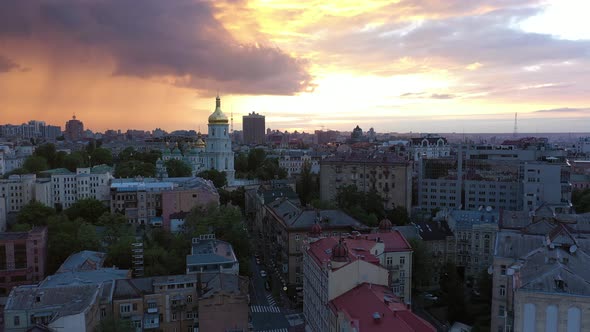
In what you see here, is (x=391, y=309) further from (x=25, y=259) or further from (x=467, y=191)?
(x=467, y=191)

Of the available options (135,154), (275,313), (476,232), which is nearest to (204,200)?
(275,313)

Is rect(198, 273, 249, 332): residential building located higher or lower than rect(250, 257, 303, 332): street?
higher

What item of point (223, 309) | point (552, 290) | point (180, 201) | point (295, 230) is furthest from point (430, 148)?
point (552, 290)

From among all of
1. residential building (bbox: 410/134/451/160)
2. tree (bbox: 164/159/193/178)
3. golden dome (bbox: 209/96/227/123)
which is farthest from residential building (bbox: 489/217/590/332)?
residential building (bbox: 410/134/451/160)

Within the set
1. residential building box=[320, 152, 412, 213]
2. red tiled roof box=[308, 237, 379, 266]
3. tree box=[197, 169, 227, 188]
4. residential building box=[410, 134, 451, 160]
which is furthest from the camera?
residential building box=[410, 134, 451, 160]

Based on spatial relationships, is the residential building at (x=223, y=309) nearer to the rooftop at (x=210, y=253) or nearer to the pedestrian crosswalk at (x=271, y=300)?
the rooftop at (x=210, y=253)

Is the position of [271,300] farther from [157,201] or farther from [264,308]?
[157,201]

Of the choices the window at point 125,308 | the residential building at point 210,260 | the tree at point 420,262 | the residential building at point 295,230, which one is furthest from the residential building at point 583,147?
the window at point 125,308

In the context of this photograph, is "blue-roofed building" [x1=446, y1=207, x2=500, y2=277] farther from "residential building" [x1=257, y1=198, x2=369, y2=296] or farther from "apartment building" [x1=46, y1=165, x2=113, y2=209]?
"apartment building" [x1=46, y1=165, x2=113, y2=209]
